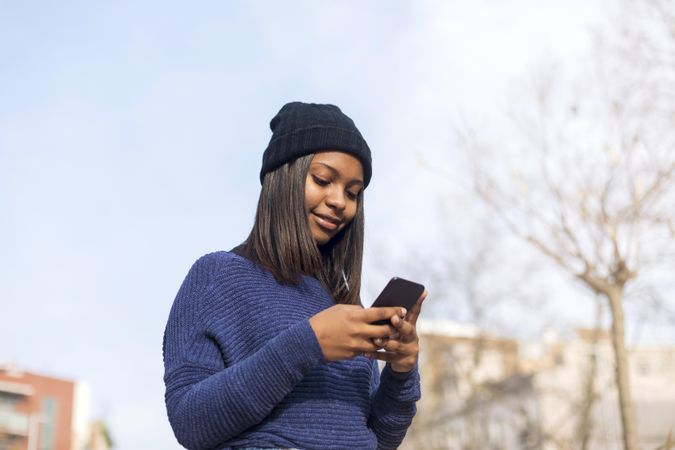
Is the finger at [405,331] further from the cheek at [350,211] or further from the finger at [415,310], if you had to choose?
the cheek at [350,211]

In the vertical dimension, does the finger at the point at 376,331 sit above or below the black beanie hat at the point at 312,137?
below

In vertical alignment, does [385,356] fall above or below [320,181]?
below

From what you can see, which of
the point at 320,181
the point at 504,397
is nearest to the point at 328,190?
the point at 320,181

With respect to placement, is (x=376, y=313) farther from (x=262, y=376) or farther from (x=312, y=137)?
(x=312, y=137)

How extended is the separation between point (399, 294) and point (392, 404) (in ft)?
1.46

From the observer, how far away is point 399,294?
5.93 feet

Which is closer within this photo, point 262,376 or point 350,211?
point 262,376

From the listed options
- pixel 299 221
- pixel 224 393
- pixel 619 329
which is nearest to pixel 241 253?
pixel 299 221

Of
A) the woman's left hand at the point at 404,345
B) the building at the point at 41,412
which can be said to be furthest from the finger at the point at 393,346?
the building at the point at 41,412

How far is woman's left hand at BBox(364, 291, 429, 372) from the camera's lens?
1851 mm

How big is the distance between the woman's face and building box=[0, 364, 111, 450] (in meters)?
40.9

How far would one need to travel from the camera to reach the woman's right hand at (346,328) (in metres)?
1.76

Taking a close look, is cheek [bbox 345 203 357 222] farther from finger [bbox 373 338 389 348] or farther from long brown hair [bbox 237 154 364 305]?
finger [bbox 373 338 389 348]

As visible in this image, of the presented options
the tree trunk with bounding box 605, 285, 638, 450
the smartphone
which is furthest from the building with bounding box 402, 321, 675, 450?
the smartphone
